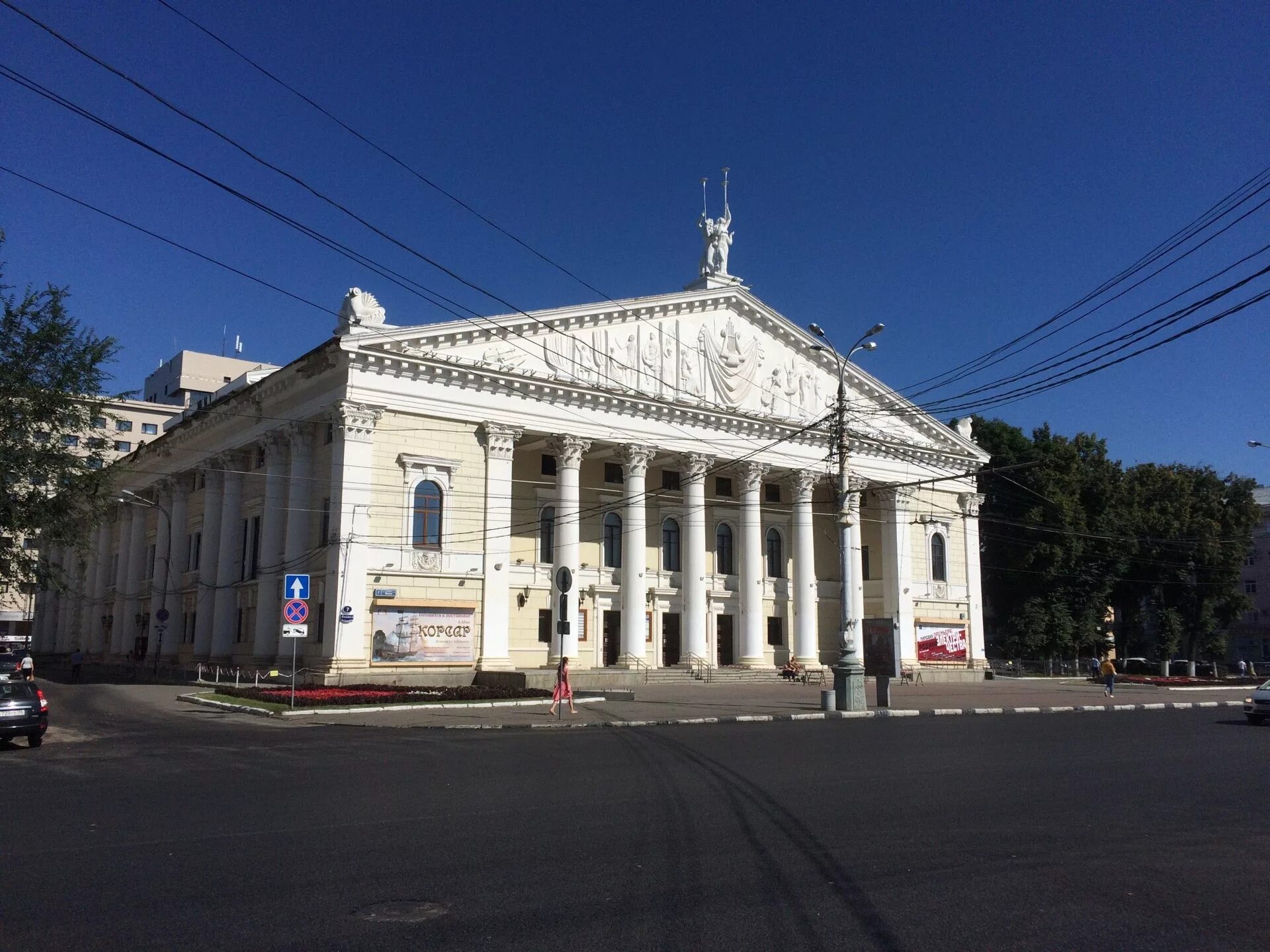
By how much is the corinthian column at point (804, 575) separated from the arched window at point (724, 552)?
2.98 m

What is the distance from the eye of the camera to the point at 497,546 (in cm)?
3609

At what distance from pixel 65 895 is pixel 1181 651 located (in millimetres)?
69090

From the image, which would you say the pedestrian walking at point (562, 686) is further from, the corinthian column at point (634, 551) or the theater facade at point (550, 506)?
the corinthian column at point (634, 551)

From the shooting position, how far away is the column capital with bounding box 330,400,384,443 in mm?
33281

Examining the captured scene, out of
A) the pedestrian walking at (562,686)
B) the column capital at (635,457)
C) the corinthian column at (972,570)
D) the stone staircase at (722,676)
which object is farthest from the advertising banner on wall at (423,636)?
the corinthian column at (972,570)

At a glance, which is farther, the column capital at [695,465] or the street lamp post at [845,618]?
the column capital at [695,465]

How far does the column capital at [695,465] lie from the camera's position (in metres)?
42.1

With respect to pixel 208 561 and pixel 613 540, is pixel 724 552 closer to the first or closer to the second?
pixel 613 540

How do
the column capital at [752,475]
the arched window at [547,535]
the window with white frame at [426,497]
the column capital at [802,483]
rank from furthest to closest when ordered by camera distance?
1. the column capital at [802,483]
2. the column capital at [752,475]
3. the arched window at [547,535]
4. the window with white frame at [426,497]

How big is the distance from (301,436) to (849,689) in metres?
21.9

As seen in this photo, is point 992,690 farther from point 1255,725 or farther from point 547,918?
point 547,918

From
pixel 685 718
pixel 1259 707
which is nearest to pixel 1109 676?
pixel 1259 707

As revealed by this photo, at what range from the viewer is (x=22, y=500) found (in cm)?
2459

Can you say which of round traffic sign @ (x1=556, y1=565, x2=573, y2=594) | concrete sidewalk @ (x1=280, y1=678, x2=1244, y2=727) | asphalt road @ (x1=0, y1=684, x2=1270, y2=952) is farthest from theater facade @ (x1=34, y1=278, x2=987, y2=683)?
asphalt road @ (x1=0, y1=684, x2=1270, y2=952)
